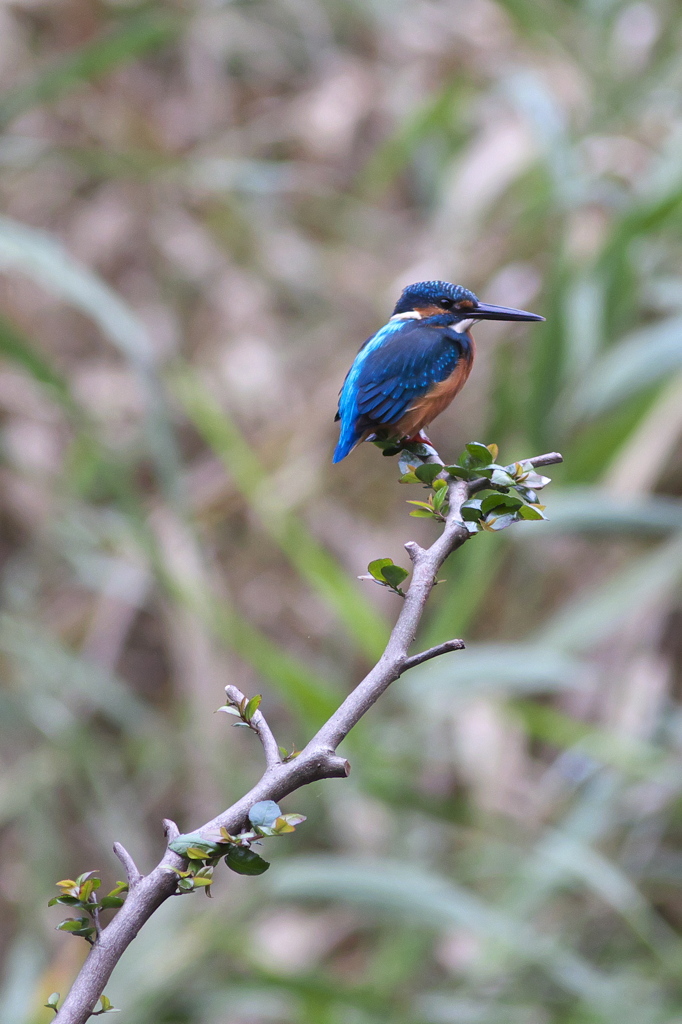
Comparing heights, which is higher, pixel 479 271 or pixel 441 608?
pixel 479 271

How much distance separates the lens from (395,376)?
2.67ft

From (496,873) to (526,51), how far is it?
270cm

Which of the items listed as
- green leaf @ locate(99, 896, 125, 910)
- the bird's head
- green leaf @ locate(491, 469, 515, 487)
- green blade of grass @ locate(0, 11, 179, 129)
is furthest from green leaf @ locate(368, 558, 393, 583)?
green blade of grass @ locate(0, 11, 179, 129)

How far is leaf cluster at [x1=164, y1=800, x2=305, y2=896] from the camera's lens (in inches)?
18.9

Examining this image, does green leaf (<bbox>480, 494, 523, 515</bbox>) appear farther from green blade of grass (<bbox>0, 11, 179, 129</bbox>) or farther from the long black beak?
green blade of grass (<bbox>0, 11, 179, 129</bbox>)

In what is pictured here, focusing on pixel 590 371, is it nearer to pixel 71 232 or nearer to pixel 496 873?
pixel 496 873

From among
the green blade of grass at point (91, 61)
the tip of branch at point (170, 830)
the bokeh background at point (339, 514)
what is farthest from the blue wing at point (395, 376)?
the green blade of grass at point (91, 61)

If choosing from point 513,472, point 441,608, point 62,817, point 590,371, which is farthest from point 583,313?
point 62,817

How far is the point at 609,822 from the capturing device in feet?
7.93

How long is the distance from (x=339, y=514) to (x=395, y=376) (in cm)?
216

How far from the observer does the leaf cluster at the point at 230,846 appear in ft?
1.57

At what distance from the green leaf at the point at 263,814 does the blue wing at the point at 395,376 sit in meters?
0.36

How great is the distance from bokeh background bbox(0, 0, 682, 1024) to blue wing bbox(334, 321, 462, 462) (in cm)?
80

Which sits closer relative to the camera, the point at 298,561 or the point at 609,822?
the point at 298,561
